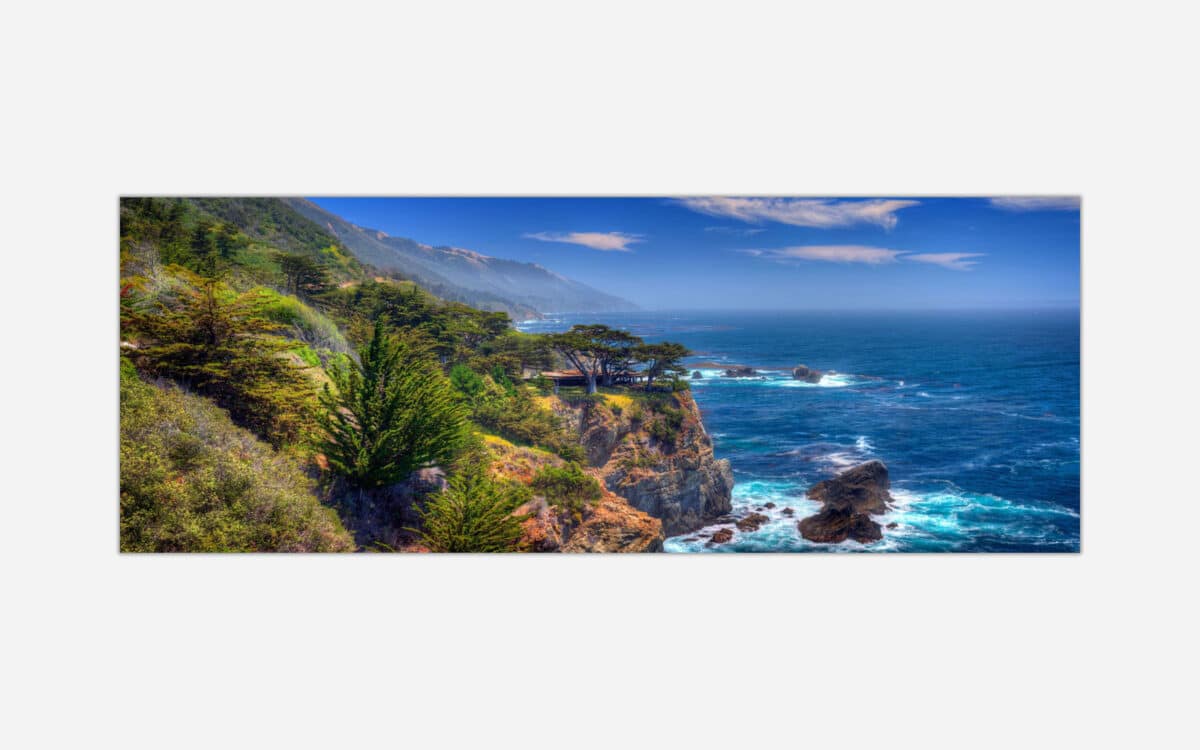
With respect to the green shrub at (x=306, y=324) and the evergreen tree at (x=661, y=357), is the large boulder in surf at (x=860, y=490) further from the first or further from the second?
the green shrub at (x=306, y=324)

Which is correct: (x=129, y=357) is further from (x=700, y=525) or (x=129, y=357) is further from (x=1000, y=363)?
(x=1000, y=363)

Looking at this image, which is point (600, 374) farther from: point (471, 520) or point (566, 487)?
point (471, 520)

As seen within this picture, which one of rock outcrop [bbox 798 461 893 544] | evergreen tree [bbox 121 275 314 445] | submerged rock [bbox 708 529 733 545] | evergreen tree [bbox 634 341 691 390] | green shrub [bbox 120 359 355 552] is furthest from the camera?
evergreen tree [bbox 634 341 691 390]

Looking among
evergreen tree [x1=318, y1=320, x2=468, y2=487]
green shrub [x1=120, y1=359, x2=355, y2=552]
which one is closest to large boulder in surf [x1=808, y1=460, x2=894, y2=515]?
evergreen tree [x1=318, y1=320, x2=468, y2=487]

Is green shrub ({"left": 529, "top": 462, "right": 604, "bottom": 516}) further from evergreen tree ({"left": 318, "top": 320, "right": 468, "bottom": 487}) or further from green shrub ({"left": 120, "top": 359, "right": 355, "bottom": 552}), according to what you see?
green shrub ({"left": 120, "top": 359, "right": 355, "bottom": 552})

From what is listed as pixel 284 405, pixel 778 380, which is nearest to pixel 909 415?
pixel 778 380

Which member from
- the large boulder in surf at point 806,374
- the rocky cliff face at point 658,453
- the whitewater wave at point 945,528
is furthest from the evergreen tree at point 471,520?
the large boulder in surf at point 806,374
